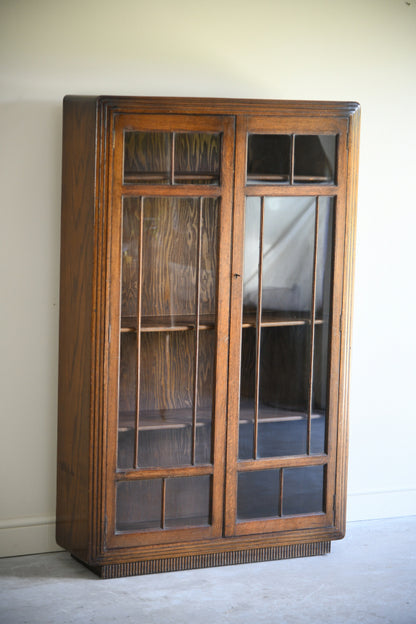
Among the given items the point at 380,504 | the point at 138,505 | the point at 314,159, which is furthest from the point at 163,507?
the point at 314,159

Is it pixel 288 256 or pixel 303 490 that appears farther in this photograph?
pixel 303 490

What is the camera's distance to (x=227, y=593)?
2.94 m

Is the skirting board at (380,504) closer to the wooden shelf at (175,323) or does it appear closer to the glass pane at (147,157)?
the wooden shelf at (175,323)

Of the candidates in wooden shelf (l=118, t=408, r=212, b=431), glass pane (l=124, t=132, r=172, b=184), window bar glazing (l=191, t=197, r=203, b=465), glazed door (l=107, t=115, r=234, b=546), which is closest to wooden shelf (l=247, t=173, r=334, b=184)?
glazed door (l=107, t=115, r=234, b=546)

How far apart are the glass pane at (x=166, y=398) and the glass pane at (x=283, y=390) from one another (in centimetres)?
30

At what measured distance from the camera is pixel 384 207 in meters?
3.65

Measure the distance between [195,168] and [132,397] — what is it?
89 centimetres

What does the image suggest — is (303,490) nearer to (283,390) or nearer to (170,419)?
(283,390)

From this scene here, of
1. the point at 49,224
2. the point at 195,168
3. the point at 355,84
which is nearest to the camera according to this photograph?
the point at 195,168

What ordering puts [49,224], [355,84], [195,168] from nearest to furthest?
1. [195,168]
2. [49,224]
3. [355,84]

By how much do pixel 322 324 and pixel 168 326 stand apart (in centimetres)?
62

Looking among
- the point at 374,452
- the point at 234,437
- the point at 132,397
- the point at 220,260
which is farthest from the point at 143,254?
the point at 374,452

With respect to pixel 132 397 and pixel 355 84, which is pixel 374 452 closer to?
pixel 132 397

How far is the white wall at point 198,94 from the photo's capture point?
10.3ft
